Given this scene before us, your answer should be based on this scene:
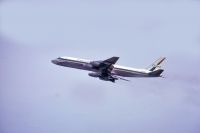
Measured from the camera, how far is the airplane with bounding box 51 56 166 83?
41.2m

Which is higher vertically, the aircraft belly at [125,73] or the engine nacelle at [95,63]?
the engine nacelle at [95,63]

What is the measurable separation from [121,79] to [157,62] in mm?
7438

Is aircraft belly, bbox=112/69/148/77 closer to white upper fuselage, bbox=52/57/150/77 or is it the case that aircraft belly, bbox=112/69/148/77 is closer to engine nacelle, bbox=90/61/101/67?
white upper fuselage, bbox=52/57/150/77

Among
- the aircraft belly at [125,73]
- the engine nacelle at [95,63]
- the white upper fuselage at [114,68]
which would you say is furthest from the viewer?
the aircraft belly at [125,73]

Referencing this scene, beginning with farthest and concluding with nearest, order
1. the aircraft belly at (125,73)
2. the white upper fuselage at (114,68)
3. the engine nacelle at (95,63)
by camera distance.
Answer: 1. the aircraft belly at (125,73)
2. the white upper fuselage at (114,68)
3. the engine nacelle at (95,63)

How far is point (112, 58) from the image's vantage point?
39406mm

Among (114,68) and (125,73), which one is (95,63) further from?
(125,73)

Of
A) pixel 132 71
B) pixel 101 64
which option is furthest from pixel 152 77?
pixel 101 64

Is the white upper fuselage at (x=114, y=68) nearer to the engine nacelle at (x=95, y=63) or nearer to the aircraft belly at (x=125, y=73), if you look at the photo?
the aircraft belly at (x=125, y=73)

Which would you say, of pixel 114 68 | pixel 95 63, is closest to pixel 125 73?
pixel 114 68

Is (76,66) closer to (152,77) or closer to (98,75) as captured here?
(98,75)

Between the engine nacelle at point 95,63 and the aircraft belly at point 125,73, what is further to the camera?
the aircraft belly at point 125,73

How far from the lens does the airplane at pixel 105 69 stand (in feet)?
135

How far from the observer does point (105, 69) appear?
41.5 meters
